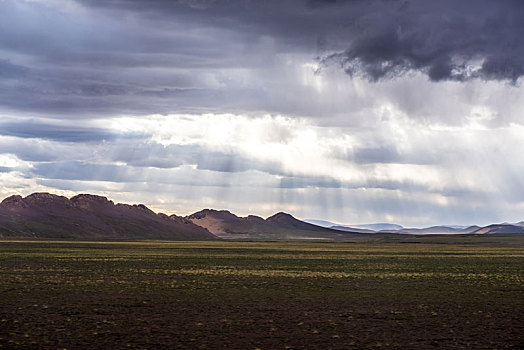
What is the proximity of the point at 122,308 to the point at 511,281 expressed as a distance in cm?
2908

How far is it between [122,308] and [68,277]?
17.3 meters

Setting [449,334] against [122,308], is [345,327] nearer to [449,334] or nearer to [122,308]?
[449,334]

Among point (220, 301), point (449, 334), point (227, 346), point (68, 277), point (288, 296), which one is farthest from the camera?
point (68, 277)

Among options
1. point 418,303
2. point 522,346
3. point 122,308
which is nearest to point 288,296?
point 418,303

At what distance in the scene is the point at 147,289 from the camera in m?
36.3

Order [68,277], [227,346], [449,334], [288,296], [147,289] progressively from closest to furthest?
[227,346], [449,334], [288,296], [147,289], [68,277]

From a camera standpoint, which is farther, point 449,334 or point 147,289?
point 147,289

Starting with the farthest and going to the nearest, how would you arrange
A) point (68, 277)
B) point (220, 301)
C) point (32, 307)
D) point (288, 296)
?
point (68, 277) < point (288, 296) < point (220, 301) < point (32, 307)

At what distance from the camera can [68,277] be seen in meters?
43.8

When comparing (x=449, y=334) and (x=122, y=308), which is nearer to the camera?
(x=449, y=334)

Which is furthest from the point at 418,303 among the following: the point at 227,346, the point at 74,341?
the point at 74,341

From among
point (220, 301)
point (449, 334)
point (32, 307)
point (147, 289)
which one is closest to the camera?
point (449, 334)

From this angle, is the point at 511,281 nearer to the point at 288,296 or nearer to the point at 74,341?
the point at 288,296

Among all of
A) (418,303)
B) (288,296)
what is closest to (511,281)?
(418,303)
